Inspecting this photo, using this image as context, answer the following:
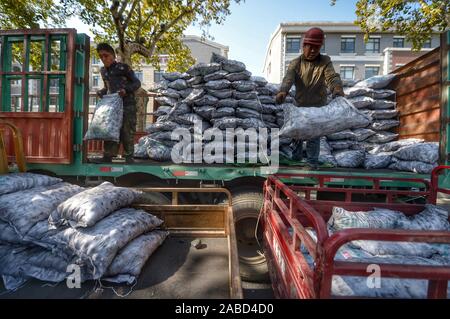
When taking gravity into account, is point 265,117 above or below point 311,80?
below

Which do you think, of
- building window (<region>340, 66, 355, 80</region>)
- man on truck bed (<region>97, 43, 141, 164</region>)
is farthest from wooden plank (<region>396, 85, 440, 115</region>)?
building window (<region>340, 66, 355, 80</region>)

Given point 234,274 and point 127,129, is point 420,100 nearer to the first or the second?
point 234,274

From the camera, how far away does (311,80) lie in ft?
10.4

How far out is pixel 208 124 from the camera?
375cm

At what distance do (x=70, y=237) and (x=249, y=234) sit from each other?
1947 mm

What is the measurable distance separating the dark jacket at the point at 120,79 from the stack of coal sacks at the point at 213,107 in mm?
657

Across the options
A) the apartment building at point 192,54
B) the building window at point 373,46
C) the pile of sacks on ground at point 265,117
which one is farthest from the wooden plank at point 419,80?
the building window at point 373,46

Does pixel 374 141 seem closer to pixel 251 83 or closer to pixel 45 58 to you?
pixel 251 83

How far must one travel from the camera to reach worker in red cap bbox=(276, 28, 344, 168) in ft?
9.87

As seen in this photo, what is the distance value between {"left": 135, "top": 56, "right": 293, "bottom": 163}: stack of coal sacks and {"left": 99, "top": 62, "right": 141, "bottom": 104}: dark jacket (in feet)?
2.16

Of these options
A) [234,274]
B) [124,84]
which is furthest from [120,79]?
[234,274]

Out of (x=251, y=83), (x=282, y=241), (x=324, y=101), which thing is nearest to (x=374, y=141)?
(x=324, y=101)

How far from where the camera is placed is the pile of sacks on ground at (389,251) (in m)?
1.29

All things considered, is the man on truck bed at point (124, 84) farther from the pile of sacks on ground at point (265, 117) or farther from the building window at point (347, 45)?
the building window at point (347, 45)
